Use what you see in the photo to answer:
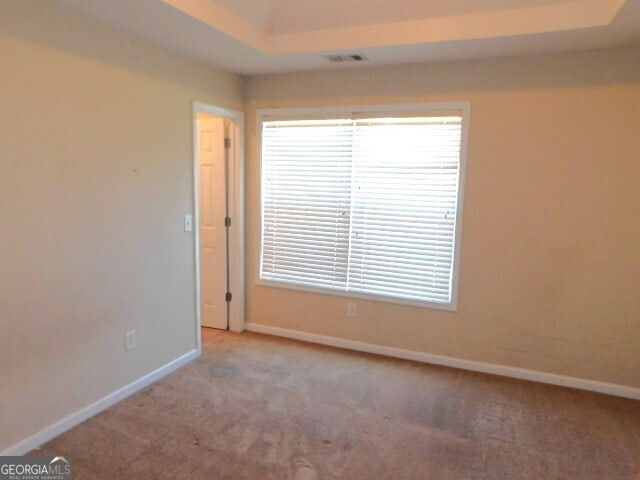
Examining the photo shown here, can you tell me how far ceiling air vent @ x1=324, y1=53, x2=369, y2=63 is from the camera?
10.4 feet

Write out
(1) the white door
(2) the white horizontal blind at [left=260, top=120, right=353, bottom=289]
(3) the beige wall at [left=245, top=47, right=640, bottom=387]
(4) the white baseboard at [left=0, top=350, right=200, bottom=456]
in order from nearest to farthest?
(4) the white baseboard at [left=0, top=350, right=200, bottom=456] < (3) the beige wall at [left=245, top=47, right=640, bottom=387] < (2) the white horizontal blind at [left=260, top=120, right=353, bottom=289] < (1) the white door

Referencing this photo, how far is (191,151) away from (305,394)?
205 centimetres

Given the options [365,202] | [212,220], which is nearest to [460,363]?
[365,202]

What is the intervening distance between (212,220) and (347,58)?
77.6 inches

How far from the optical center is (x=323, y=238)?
389 cm

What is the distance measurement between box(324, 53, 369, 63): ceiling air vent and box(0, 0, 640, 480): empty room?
0.05 meters

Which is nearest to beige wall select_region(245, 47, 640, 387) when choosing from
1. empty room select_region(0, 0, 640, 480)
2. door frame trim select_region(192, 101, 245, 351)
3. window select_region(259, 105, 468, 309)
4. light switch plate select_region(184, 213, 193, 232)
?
empty room select_region(0, 0, 640, 480)

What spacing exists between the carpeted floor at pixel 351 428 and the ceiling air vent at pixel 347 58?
2.45m

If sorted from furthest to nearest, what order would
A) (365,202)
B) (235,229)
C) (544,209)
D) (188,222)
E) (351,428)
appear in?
1. (235,229)
2. (365,202)
3. (188,222)
4. (544,209)
5. (351,428)

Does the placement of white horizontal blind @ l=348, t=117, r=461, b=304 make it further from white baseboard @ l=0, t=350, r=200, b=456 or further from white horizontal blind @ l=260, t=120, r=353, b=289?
white baseboard @ l=0, t=350, r=200, b=456

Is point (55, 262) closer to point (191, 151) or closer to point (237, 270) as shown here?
point (191, 151)

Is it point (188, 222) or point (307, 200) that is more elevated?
point (307, 200)

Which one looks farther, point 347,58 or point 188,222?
point 188,222

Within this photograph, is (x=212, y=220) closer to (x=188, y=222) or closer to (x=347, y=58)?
(x=188, y=222)
